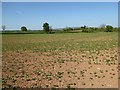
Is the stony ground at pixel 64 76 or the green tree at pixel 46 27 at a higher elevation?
the green tree at pixel 46 27

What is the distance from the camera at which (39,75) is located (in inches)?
376

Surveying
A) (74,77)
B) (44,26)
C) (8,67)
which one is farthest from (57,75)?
(44,26)

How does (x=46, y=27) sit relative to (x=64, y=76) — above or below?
above

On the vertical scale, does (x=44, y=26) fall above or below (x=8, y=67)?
above

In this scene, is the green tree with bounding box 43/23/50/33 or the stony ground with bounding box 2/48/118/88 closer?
the stony ground with bounding box 2/48/118/88

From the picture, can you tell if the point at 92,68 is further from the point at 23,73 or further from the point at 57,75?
the point at 23,73

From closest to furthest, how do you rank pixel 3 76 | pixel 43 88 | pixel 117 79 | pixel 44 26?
1. pixel 43 88
2. pixel 117 79
3. pixel 3 76
4. pixel 44 26

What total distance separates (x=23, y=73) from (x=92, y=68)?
3623 millimetres

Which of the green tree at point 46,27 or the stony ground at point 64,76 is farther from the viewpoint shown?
the green tree at point 46,27

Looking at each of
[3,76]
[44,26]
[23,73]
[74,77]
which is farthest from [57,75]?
[44,26]

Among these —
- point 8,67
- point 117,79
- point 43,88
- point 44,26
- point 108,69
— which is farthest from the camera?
point 44,26

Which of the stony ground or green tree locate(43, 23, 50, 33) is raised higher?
green tree locate(43, 23, 50, 33)

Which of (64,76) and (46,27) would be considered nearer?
(64,76)

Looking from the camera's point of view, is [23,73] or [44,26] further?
[44,26]
